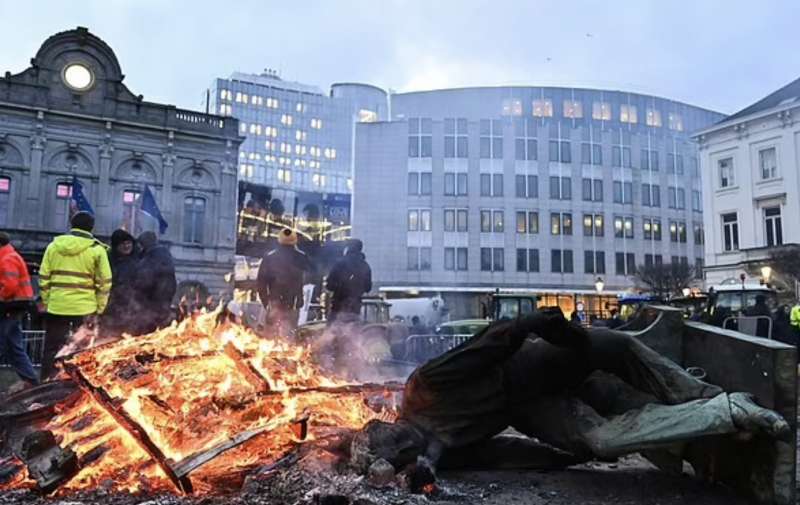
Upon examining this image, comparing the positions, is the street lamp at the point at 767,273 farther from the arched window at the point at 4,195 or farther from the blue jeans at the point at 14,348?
the arched window at the point at 4,195

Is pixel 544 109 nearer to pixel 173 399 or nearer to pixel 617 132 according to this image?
pixel 617 132

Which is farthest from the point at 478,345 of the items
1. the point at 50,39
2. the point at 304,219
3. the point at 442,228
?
the point at 304,219

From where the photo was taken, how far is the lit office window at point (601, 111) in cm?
5431

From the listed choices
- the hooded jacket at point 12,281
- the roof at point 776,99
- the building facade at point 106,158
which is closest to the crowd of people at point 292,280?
the hooded jacket at point 12,281

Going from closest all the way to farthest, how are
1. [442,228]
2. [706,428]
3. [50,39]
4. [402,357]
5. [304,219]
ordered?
[706,428], [402,357], [50,39], [442,228], [304,219]

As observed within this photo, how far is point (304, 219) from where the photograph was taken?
5472 cm

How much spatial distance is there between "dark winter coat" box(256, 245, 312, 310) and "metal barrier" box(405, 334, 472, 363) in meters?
3.76

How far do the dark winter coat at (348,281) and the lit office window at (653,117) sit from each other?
175ft

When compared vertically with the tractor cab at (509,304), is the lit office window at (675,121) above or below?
above

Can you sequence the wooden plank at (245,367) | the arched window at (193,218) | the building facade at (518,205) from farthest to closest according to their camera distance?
the building facade at (518,205) → the arched window at (193,218) → the wooden plank at (245,367)

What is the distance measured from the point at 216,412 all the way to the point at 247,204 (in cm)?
4492

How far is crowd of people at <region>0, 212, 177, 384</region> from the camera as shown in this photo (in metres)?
7.05

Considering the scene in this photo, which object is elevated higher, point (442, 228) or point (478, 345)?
point (442, 228)

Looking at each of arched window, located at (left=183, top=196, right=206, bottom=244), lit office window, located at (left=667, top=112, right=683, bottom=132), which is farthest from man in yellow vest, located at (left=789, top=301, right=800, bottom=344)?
lit office window, located at (left=667, top=112, right=683, bottom=132)
